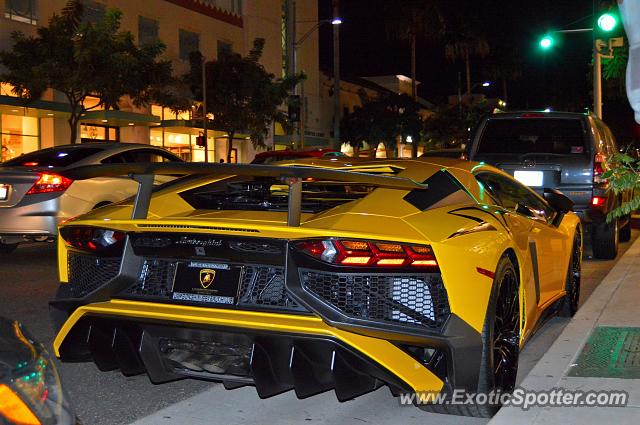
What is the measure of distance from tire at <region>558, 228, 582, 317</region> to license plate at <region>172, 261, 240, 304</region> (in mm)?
3544

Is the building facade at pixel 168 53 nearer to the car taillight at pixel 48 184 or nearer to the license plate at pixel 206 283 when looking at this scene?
the car taillight at pixel 48 184

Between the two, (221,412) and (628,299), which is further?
(628,299)

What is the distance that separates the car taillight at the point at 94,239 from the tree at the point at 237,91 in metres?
25.1

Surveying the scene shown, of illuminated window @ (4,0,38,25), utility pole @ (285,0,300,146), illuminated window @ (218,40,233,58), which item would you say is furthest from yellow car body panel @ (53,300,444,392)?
utility pole @ (285,0,300,146)

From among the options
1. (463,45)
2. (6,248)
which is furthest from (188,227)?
(463,45)

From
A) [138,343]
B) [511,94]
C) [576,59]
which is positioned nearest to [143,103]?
[138,343]

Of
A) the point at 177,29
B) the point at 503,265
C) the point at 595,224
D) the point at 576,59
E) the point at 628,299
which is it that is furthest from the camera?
the point at 576,59

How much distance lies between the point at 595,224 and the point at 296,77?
2246 cm

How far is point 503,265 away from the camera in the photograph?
169 inches

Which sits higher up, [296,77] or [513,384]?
[296,77]

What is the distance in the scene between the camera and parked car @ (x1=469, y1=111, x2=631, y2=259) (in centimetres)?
948

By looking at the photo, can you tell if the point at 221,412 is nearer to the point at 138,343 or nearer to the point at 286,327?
the point at 138,343

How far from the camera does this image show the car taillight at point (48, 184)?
9.52m

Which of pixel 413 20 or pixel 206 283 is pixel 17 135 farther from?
pixel 413 20
